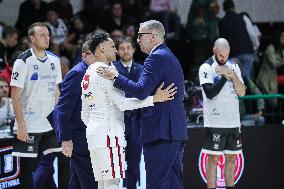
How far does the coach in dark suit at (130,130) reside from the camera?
9695mm

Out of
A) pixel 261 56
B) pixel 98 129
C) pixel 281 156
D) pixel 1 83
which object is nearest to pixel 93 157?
pixel 98 129

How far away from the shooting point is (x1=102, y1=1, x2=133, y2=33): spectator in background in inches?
542

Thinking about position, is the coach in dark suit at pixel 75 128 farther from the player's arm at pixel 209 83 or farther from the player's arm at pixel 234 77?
the player's arm at pixel 234 77

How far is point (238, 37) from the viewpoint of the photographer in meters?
13.1

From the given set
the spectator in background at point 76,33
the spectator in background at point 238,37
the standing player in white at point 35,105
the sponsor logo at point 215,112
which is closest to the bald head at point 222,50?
the sponsor logo at point 215,112

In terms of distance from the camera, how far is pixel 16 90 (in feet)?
29.0

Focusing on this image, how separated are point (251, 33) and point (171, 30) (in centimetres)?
135

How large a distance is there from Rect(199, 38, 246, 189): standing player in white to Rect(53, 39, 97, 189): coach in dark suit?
2.28m

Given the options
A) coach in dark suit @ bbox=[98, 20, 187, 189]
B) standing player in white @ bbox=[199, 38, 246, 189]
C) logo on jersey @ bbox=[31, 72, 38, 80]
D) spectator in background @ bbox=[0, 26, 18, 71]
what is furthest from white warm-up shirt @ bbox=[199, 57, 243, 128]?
spectator in background @ bbox=[0, 26, 18, 71]

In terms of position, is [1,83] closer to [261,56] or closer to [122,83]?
[122,83]

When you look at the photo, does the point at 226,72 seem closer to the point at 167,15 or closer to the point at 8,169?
the point at 8,169

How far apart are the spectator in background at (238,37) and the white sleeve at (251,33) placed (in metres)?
0.15

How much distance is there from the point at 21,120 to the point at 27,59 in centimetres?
70

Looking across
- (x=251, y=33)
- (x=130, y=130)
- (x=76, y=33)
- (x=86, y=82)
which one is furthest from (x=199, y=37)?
(x=86, y=82)
